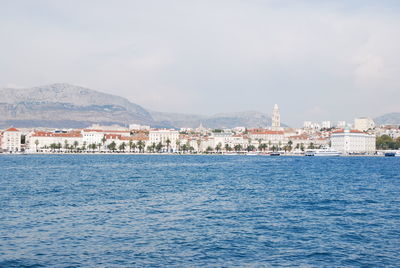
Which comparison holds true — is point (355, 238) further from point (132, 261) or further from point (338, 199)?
point (338, 199)

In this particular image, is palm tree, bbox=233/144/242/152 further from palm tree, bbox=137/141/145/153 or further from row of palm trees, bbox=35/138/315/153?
palm tree, bbox=137/141/145/153

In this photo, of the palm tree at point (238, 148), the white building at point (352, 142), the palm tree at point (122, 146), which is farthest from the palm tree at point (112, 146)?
the white building at point (352, 142)

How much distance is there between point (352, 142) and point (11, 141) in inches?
3647

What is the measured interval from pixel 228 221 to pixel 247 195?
8.45 metres

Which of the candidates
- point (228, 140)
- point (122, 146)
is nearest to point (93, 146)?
point (122, 146)

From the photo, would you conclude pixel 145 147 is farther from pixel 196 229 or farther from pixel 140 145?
pixel 196 229

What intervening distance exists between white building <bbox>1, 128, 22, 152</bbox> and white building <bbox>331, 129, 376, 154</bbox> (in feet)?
284

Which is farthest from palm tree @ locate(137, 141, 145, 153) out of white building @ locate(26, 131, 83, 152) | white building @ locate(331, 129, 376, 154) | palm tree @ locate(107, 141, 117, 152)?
white building @ locate(331, 129, 376, 154)

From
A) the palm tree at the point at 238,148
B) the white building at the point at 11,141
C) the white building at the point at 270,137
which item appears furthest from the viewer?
the white building at the point at 270,137

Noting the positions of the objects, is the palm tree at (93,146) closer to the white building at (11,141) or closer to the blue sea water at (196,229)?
the white building at (11,141)

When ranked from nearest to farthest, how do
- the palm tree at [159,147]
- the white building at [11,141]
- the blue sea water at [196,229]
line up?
the blue sea water at [196,229]
the palm tree at [159,147]
the white building at [11,141]

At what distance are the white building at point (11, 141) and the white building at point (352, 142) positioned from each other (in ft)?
284

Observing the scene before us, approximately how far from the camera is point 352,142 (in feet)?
458

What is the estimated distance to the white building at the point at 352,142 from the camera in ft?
453
